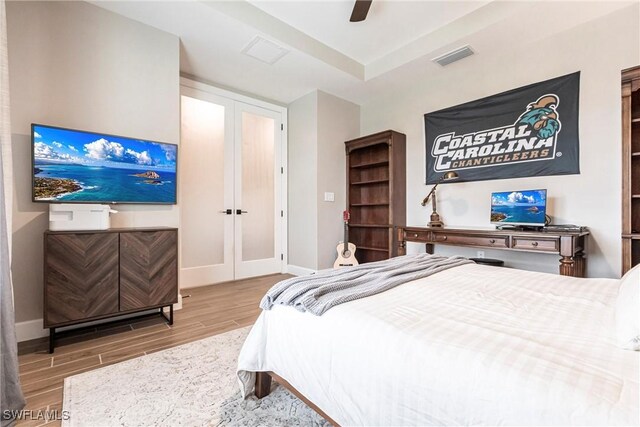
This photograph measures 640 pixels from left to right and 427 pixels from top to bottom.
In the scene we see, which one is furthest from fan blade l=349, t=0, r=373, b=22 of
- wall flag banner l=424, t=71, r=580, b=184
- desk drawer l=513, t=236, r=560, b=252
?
desk drawer l=513, t=236, r=560, b=252

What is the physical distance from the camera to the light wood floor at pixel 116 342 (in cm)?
164

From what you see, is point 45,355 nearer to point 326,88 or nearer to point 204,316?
point 204,316

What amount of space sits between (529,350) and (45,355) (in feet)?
9.51

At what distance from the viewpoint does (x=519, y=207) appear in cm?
283

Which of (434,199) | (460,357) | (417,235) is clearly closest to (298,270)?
(417,235)

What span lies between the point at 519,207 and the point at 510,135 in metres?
0.88

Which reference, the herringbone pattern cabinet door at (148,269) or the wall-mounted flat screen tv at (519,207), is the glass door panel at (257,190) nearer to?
the herringbone pattern cabinet door at (148,269)

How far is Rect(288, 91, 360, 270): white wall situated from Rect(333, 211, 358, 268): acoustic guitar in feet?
0.49

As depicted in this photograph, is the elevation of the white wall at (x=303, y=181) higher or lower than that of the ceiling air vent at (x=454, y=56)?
lower

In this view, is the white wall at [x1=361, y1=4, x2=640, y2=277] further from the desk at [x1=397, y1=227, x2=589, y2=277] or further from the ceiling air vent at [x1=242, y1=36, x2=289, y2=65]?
the ceiling air vent at [x1=242, y1=36, x2=289, y2=65]

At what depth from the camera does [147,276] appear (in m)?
2.41

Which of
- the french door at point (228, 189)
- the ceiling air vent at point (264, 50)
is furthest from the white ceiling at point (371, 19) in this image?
the french door at point (228, 189)

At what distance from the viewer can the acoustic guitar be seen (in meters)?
4.07

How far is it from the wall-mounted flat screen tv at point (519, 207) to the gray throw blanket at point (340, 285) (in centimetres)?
149
